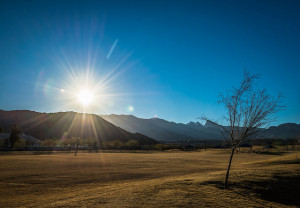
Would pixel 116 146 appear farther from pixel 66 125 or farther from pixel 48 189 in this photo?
pixel 48 189

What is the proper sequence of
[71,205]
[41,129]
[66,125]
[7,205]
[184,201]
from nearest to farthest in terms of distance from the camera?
1. [71,205]
2. [184,201]
3. [7,205]
4. [41,129]
5. [66,125]

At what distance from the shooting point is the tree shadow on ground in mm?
12406

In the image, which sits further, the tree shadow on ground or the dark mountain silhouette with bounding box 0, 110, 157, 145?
the dark mountain silhouette with bounding box 0, 110, 157, 145

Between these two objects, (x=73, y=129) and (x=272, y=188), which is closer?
(x=272, y=188)

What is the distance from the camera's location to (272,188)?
13867 mm

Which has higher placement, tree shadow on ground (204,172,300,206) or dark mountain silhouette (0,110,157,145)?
dark mountain silhouette (0,110,157,145)

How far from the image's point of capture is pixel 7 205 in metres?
10.4

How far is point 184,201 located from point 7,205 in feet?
31.9

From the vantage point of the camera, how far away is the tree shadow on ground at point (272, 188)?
12406 millimetres

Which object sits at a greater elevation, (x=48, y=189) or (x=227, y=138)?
(x=227, y=138)

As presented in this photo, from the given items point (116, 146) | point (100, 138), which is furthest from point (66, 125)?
point (116, 146)

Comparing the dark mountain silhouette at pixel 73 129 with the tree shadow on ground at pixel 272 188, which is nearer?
the tree shadow on ground at pixel 272 188

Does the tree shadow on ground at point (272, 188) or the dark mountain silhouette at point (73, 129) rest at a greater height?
the dark mountain silhouette at point (73, 129)

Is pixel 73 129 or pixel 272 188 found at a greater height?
pixel 73 129
